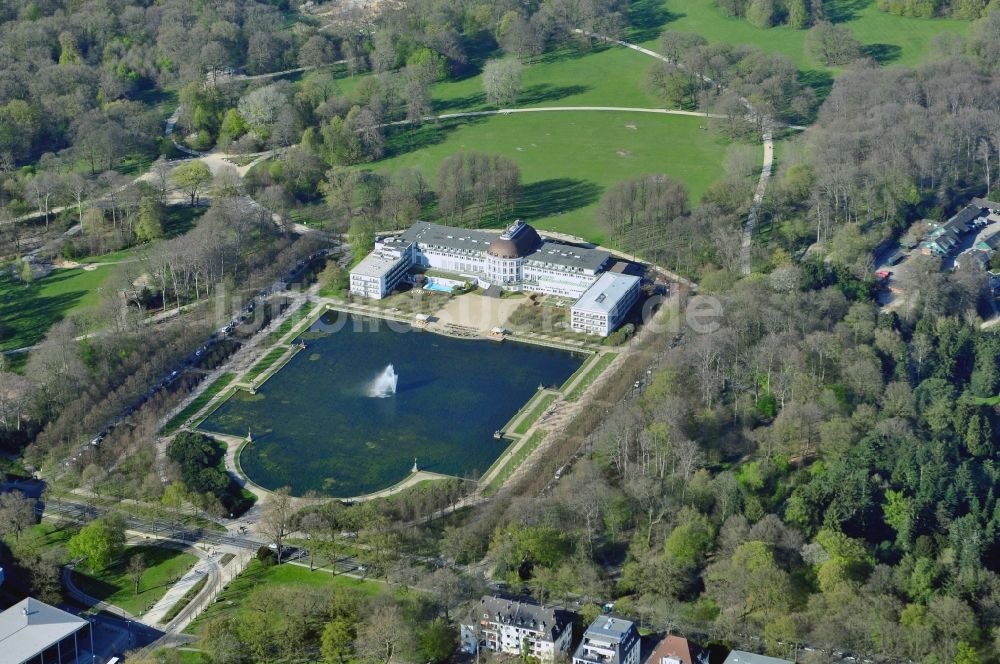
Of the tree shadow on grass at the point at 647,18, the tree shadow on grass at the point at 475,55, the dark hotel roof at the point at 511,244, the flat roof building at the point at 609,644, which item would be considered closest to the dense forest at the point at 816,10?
the tree shadow on grass at the point at 647,18

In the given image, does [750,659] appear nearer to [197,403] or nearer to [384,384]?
[384,384]

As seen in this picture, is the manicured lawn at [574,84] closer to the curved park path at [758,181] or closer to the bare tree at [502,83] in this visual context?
the bare tree at [502,83]

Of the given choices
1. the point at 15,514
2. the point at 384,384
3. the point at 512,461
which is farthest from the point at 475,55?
the point at 15,514

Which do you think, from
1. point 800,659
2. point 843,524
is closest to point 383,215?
point 843,524

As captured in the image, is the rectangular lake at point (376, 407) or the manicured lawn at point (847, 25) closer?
the rectangular lake at point (376, 407)

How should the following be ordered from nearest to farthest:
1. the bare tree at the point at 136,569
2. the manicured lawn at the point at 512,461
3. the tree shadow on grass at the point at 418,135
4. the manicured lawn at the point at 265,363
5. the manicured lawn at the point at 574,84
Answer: the bare tree at the point at 136,569
the manicured lawn at the point at 512,461
the manicured lawn at the point at 265,363
the tree shadow on grass at the point at 418,135
the manicured lawn at the point at 574,84

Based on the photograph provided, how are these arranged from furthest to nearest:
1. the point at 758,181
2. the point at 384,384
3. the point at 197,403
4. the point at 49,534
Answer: the point at 758,181 < the point at 384,384 < the point at 197,403 < the point at 49,534

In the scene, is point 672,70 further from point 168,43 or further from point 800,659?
point 800,659
